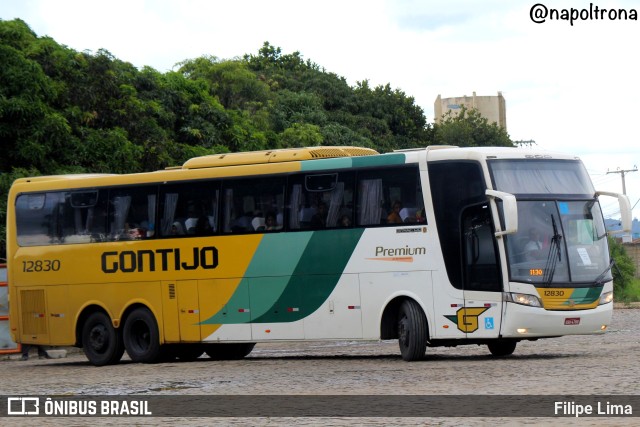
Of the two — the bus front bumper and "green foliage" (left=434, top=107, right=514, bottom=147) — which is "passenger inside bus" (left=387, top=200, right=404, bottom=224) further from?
"green foliage" (left=434, top=107, right=514, bottom=147)

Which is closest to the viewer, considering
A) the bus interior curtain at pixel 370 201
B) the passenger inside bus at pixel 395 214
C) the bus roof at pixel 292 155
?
the passenger inside bus at pixel 395 214

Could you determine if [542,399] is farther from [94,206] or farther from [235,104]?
[235,104]

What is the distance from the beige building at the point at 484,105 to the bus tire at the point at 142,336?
141488mm

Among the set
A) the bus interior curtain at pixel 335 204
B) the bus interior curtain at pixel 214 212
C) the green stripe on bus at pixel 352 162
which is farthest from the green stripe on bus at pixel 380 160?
the bus interior curtain at pixel 214 212

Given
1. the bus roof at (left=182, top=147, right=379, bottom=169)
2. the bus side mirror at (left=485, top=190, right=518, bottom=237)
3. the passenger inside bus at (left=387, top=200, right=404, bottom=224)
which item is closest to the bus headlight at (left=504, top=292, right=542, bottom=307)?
the bus side mirror at (left=485, top=190, right=518, bottom=237)

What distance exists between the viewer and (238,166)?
22.7m

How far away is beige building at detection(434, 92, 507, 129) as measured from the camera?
164000 mm

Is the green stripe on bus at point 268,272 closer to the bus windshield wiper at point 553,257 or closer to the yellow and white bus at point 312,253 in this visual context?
the yellow and white bus at point 312,253

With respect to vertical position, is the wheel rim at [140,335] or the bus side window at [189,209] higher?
the bus side window at [189,209]

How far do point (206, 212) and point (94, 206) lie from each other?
2.80 metres

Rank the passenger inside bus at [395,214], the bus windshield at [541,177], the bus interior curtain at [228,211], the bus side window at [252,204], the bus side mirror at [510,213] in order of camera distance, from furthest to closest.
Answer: the bus interior curtain at [228,211]
the bus side window at [252,204]
the passenger inside bus at [395,214]
the bus windshield at [541,177]
the bus side mirror at [510,213]

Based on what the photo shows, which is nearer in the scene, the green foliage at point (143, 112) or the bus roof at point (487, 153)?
the bus roof at point (487, 153)

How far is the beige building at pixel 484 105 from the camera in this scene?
164 metres

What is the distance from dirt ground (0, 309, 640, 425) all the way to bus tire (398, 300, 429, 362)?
306 mm
